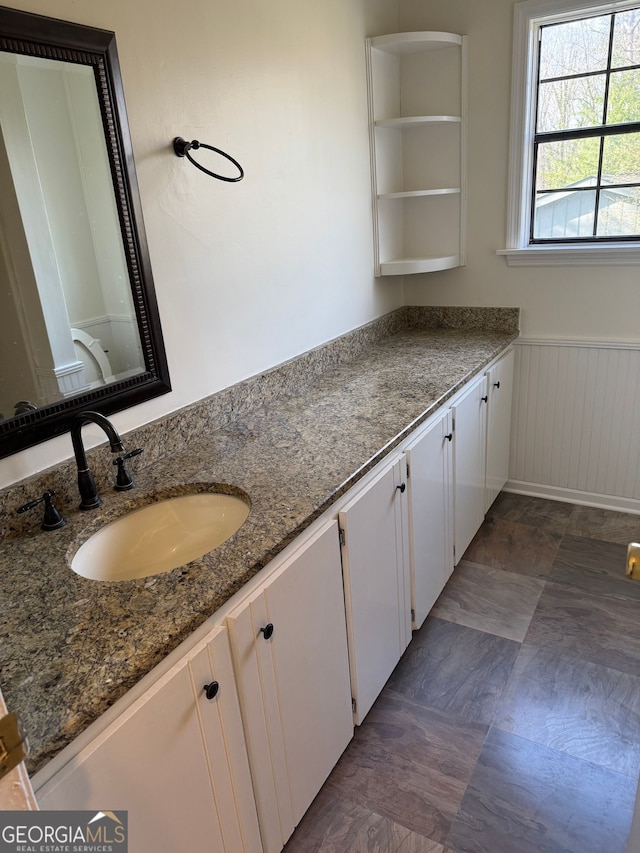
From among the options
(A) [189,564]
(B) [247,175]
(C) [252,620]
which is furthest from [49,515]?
(B) [247,175]

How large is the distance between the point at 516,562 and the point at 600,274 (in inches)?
54.5

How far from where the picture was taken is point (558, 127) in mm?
2688

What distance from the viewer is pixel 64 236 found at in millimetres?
1387

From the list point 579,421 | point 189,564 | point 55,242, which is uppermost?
point 55,242

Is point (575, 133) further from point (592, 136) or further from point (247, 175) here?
point (247, 175)

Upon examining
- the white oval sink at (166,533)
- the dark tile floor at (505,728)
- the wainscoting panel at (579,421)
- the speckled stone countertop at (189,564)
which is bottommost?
the dark tile floor at (505,728)

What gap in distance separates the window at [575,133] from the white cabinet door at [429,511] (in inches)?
49.4

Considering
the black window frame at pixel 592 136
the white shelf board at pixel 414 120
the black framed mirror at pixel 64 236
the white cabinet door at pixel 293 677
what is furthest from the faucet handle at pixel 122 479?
the black window frame at pixel 592 136

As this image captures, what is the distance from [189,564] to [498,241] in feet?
7.77

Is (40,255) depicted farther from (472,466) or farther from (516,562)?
(516,562)

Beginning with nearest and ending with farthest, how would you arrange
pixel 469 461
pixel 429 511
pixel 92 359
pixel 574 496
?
pixel 92 359, pixel 429 511, pixel 469 461, pixel 574 496

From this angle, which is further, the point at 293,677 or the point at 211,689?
the point at 293,677

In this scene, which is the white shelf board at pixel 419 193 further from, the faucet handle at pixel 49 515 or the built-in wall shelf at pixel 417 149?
the faucet handle at pixel 49 515

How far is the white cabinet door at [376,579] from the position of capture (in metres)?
1.59
